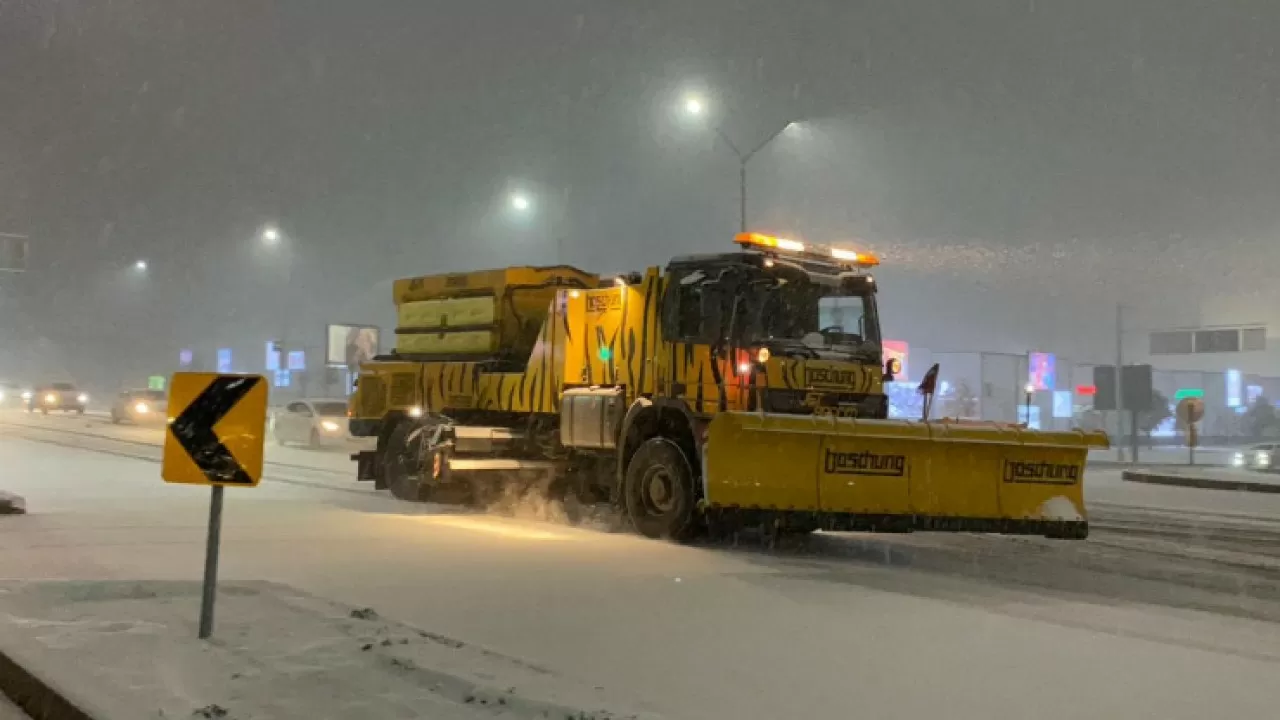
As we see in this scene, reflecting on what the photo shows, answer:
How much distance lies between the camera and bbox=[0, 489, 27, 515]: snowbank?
Answer: 12250 mm

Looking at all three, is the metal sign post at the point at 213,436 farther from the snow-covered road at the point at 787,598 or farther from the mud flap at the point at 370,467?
the mud flap at the point at 370,467

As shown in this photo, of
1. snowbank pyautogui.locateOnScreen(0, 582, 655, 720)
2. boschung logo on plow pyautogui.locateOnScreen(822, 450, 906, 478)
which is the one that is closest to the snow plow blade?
boschung logo on plow pyautogui.locateOnScreen(822, 450, 906, 478)

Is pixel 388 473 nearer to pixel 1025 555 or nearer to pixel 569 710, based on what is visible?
pixel 1025 555

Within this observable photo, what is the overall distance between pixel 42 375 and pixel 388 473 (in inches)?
4197

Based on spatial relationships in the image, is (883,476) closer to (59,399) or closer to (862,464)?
(862,464)

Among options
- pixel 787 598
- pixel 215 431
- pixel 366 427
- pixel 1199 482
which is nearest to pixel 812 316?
pixel 787 598

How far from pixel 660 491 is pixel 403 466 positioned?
229 inches

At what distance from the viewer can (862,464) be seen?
10062 millimetres

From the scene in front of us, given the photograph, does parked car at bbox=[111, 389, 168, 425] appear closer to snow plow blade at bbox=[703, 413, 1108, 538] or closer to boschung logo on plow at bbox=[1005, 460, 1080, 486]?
snow plow blade at bbox=[703, 413, 1108, 538]

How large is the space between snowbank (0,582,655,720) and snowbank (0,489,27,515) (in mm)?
5821

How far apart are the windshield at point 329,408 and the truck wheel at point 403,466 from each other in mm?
14721

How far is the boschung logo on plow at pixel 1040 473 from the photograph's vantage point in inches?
400

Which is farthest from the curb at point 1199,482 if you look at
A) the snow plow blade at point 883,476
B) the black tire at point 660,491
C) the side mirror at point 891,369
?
the black tire at point 660,491

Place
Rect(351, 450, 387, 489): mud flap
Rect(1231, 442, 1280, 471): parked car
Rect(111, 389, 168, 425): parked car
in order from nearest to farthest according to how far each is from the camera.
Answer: Rect(351, 450, 387, 489): mud flap → Rect(1231, 442, 1280, 471): parked car → Rect(111, 389, 168, 425): parked car
